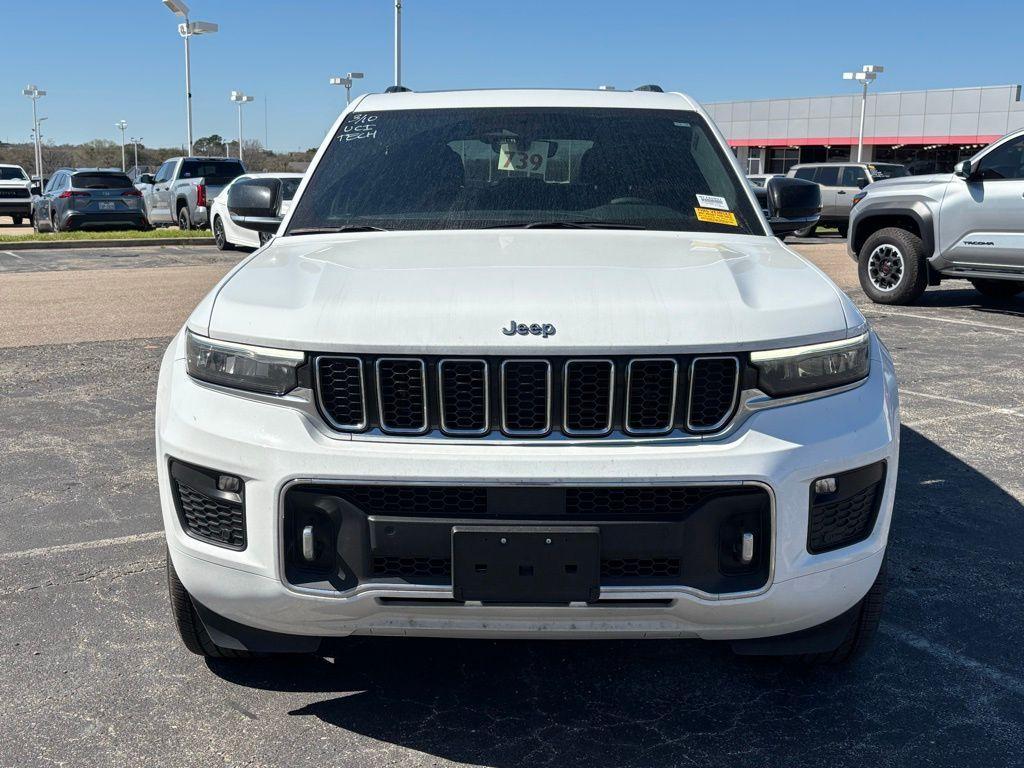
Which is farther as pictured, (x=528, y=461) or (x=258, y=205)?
(x=258, y=205)

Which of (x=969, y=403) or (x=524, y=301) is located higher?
(x=524, y=301)

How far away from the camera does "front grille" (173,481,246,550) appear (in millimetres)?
2582

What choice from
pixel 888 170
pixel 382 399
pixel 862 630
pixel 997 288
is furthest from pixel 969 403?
pixel 888 170

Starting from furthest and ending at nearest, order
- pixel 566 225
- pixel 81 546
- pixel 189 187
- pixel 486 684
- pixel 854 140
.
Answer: pixel 854 140, pixel 189 187, pixel 81 546, pixel 566 225, pixel 486 684

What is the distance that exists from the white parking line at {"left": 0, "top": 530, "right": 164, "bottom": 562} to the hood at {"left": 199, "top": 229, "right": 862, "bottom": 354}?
1.55m

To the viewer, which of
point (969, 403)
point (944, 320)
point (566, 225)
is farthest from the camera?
point (944, 320)

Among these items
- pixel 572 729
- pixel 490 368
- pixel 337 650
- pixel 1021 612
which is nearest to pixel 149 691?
pixel 337 650

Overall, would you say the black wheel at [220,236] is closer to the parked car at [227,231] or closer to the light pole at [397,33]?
the parked car at [227,231]

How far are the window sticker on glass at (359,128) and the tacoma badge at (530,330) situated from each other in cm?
196

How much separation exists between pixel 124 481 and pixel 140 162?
12743 centimetres

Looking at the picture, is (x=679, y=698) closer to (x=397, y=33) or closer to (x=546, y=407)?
(x=546, y=407)

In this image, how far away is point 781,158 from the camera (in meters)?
59.8

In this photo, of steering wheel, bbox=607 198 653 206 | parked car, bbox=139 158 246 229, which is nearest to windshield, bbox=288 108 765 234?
steering wheel, bbox=607 198 653 206

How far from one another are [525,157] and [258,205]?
111 cm
